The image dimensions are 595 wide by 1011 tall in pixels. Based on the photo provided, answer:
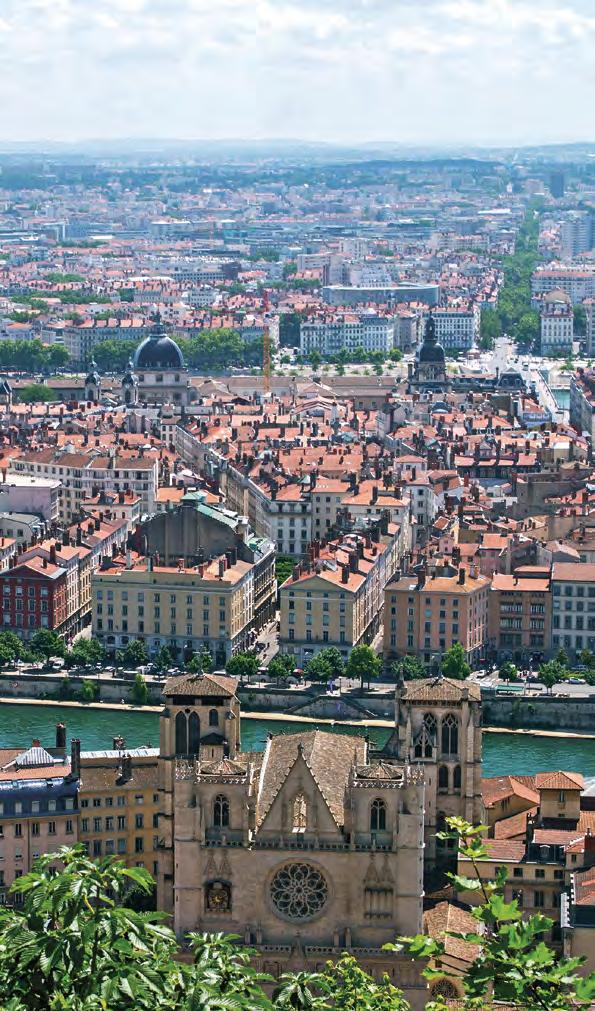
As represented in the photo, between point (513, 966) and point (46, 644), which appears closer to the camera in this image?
point (513, 966)

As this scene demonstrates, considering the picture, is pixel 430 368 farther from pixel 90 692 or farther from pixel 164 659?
pixel 90 692

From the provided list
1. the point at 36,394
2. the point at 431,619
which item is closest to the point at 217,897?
the point at 431,619

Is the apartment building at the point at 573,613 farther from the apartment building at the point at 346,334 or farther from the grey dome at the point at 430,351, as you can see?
the apartment building at the point at 346,334

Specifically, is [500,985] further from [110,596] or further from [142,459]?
[142,459]

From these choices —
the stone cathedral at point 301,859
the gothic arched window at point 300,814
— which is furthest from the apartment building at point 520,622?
the gothic arched window at point 300,814

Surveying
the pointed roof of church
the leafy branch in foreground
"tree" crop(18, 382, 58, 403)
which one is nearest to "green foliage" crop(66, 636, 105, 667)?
the pointed roof of church

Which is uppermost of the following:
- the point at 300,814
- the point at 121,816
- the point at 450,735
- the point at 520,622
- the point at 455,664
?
the point at 450,735
